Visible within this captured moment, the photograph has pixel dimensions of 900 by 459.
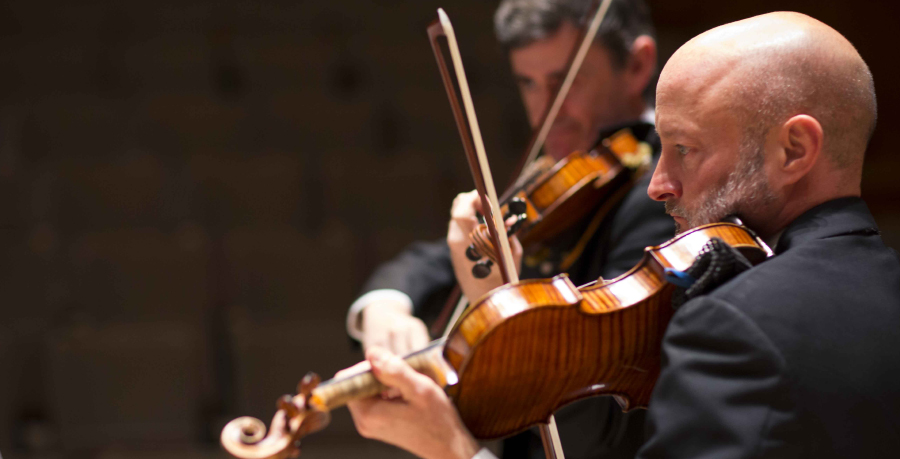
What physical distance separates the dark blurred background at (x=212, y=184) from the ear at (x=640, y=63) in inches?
29.8

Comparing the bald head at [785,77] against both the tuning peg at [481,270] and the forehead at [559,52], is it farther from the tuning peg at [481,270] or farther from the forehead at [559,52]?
the forehead at [559,52]

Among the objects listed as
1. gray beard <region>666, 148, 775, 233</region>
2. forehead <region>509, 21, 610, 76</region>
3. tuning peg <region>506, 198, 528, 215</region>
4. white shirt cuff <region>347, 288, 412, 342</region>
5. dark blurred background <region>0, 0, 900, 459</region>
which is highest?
dark blurred background <region>0, 0, 900, 459</region>

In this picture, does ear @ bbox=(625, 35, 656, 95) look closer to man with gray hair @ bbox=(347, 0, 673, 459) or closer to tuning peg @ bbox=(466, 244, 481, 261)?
man with gray hair @ bbox=(347, 0, 673, 459)

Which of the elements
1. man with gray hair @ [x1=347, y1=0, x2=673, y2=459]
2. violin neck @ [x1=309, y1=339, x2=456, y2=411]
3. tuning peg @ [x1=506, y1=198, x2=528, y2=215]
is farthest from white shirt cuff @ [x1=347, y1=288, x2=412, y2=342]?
violin neck @ [x1=309, y1=339, x2=456, y2=411]

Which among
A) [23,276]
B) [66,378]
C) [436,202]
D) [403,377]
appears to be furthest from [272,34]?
[403,377]

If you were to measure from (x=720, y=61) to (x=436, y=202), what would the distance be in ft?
5.85

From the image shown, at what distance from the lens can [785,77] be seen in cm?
62

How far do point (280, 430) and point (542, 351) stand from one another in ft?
0.75

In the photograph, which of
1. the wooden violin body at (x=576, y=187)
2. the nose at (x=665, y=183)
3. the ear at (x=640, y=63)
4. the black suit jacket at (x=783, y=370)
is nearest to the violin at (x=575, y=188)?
the wooden violin body at (x=576, y=187)

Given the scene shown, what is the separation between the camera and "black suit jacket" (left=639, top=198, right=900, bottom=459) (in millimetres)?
545

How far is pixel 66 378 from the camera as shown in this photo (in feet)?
7.08

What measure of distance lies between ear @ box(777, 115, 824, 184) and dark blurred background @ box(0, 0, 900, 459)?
1.31 meters

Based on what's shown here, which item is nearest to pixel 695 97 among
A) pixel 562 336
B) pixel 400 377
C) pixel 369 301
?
pixel 562 336

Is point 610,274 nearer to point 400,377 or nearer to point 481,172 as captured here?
point 481,172
